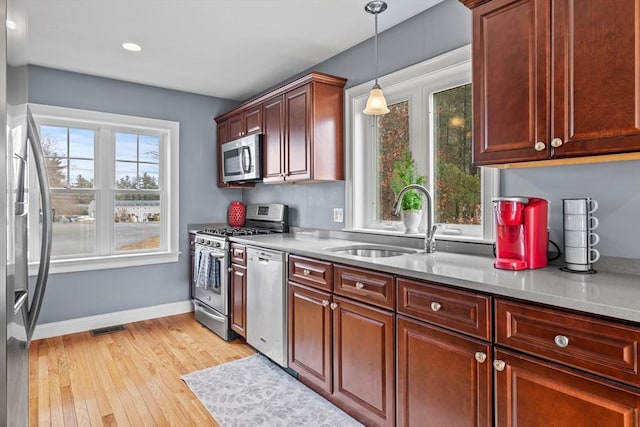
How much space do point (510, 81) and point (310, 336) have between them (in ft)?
5.88

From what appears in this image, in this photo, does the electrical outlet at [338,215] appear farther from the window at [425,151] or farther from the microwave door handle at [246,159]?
the microwave door handle at [246,159]

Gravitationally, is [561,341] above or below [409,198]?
below

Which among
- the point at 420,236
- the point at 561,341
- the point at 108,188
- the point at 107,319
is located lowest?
the point at 107,319

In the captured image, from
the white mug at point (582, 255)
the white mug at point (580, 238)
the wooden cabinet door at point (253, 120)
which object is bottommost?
the white mug at point (582, 255)

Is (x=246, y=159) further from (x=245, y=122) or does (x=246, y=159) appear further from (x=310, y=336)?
(x=310, y=336)

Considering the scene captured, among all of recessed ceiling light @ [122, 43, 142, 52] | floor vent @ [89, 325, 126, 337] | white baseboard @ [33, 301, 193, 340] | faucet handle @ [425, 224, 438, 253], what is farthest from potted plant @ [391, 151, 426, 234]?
floor vent @ [89, 325, 126, 337]

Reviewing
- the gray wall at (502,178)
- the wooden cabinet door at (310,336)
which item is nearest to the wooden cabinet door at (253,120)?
the gray wall at (502,178)

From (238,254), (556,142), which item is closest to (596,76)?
(556,142)

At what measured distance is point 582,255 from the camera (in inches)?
61.2

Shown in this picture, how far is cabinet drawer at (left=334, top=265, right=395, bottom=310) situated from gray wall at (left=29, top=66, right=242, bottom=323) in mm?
2651

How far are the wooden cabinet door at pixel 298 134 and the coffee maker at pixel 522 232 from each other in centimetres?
163

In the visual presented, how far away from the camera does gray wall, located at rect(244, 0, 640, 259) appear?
5.16 ft

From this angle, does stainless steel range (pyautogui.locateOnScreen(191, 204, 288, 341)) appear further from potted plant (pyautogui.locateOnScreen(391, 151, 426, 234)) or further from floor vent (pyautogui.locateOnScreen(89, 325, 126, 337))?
potted plant (pyautogui.locateOnScreen(391, 151, 426, 234))

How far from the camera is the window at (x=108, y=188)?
3.51m
